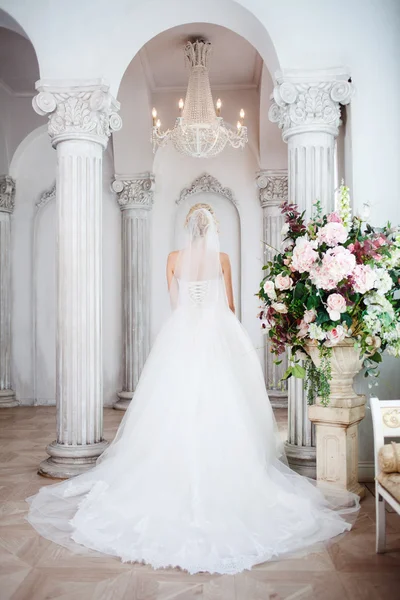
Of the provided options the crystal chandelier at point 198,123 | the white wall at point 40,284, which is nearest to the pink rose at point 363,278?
the crystal chandelier at point 198,123

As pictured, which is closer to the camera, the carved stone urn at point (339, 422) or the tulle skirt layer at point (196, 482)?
the tulle skirt layer at point (196, 482)

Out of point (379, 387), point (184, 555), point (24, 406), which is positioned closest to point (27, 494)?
point (184, 555)

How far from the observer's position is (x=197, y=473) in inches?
161

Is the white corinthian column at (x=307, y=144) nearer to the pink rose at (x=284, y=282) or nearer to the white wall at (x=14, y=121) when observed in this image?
the pink rose at (x=284, y=282)

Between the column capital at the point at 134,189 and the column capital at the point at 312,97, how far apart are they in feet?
17.0

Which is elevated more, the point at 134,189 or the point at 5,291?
the point at 134,189

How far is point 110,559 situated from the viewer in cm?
362

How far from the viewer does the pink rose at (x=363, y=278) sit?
4.08m

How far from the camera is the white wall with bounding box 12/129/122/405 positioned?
35.4ft

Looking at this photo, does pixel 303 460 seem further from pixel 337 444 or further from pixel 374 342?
pixel 374 342

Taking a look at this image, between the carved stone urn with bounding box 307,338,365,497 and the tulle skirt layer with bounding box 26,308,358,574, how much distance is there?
0.15 m

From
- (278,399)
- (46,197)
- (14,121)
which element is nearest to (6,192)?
(46,197)

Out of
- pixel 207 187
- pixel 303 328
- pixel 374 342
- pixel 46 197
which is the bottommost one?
pixel 374 342

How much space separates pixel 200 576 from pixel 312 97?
156 inches
